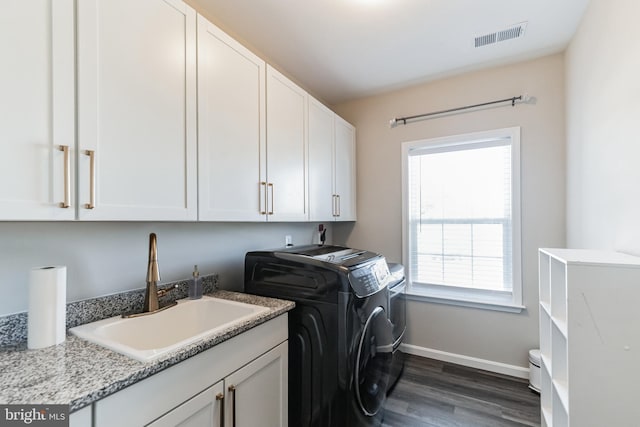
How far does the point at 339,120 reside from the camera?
2.79 m

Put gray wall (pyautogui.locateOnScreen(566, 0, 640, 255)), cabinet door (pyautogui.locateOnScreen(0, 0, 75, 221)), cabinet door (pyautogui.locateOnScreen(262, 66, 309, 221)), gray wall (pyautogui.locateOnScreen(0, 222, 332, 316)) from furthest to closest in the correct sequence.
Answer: cabinet door (pyautogui.locateOnScreen(262, 66, 309, 221))
gray wall (pyautogui.locateOnScreen(566, 0, 640, 255))
gray wall (pyautogui.locateOnScreen(0, 222, 332, 316))
cabinet door (pyautogui.locateOnScreen(0, 0, 75, 221))

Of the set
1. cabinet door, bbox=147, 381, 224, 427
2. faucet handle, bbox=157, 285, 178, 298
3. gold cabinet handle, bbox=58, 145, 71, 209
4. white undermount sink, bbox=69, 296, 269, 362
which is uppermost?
gold cabinet handle, bbox=58, 145, 71, 209

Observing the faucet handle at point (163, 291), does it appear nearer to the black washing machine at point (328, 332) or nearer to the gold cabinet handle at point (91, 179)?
the black washing machine at point (328, 332)

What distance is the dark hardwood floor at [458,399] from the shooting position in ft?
6.22

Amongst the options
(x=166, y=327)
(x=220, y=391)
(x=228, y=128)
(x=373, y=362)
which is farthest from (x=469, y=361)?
(x=228, y=128)

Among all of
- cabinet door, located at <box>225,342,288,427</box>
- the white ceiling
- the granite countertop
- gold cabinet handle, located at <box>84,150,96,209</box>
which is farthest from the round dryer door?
the white ceiling

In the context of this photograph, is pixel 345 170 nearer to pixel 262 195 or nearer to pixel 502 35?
pixel 262 195

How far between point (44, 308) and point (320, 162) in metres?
1.90

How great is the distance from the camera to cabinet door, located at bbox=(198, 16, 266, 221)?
55.2 inches

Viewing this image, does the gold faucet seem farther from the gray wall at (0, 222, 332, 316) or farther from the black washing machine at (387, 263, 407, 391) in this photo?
the black washing machine at (387, 263, 407, 391)

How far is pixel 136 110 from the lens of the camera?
1.12 metres

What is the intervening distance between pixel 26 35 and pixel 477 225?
2967mm

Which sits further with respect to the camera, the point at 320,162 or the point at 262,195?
the point at 320,162

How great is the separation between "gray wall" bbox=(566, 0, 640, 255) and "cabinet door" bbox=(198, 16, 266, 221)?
1.84 metres
